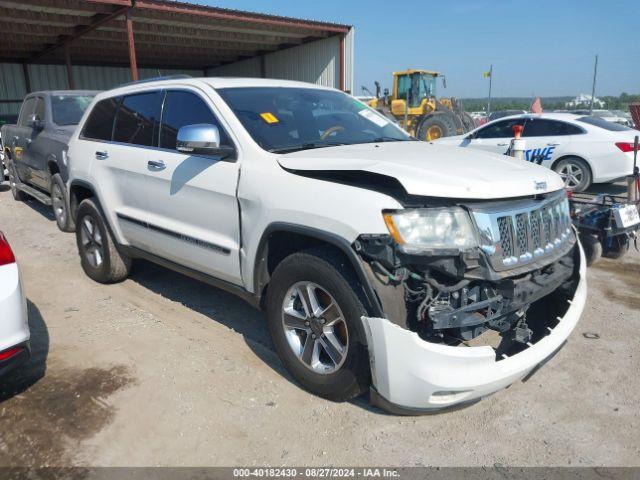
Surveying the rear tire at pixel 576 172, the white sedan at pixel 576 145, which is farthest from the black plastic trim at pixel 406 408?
the rear tire at pixel 576 172

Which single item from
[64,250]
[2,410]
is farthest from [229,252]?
[64,250]

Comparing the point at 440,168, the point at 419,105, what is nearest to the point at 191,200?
the point at 440,168

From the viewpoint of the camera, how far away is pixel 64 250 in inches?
246

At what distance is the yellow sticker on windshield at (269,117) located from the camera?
3.45 meters

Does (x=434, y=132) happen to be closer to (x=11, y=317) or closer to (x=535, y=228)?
(x=535, y=228)

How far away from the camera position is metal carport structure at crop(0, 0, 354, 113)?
13850 millimetres

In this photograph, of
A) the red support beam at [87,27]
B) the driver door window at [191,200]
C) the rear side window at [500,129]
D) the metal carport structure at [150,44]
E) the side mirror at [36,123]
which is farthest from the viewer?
the metal carport structure at [150,44]

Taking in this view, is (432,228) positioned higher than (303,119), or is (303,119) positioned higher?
(303,119)

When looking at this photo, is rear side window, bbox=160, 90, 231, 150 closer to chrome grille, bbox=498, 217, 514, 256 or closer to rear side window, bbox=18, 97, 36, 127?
chrome grille, bbox=498, 217, 514, 256

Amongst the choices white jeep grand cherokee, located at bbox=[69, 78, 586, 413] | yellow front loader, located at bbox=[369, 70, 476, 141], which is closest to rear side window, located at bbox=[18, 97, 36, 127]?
white jeep grand cherokee, located at bbox=[69, 78, 586, 413]

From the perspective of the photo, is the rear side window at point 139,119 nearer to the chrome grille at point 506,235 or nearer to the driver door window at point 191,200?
the driver door window at point 191,200

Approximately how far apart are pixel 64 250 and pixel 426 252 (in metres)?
5.29

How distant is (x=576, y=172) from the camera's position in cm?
952

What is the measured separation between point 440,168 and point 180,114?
2044mm
